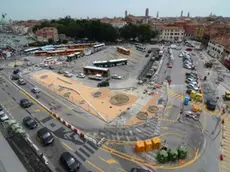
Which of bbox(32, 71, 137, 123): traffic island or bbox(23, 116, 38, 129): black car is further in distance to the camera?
bbox(32, 71, 137, 123): traffic island

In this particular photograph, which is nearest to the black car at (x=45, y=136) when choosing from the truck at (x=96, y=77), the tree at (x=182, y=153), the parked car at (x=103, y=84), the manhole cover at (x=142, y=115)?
the manhole cover at (x=142, y=115)

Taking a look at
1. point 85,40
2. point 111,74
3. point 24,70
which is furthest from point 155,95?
point 85,40

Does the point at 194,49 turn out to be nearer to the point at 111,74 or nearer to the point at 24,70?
the point at 111,74

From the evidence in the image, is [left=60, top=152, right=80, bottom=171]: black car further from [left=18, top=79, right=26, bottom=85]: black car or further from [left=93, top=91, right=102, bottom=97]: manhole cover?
A: [left=18, top=79, right=26, bottom=85]: black car

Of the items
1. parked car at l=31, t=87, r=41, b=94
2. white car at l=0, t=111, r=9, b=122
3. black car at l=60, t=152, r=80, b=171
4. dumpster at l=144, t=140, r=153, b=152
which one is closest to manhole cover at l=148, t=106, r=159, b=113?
dumpster at l=144, t=140, r=153, b=152

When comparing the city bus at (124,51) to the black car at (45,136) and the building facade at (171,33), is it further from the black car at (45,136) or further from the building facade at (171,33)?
the black car at (45,136)

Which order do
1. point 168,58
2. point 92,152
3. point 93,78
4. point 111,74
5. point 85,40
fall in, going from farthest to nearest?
point 85,40 → point 168,58 → point 111,74 → point 93,78 → point 92,152
